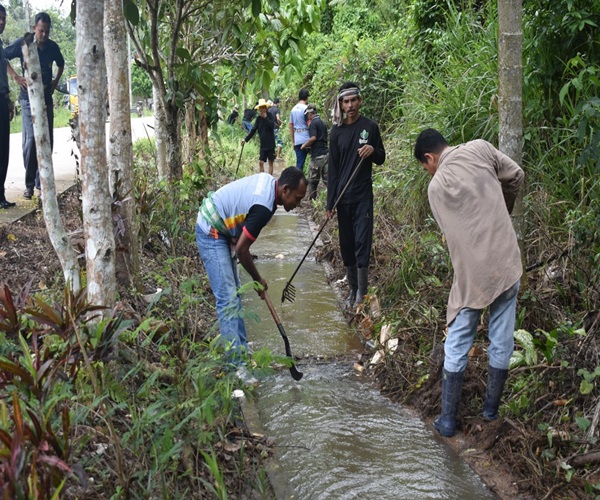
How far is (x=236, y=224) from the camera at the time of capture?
4977mm

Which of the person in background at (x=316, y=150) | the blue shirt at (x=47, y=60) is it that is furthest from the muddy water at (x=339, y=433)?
the person in background at (x=316, y=150)

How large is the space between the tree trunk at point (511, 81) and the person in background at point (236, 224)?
1433 mm

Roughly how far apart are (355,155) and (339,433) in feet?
9.50

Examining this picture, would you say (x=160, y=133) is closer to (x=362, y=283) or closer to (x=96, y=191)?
(x=362, y=283)

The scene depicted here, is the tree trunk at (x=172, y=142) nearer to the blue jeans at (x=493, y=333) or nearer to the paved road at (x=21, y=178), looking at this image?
the paved road at (x=21, y=178)

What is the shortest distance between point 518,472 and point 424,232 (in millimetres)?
3310

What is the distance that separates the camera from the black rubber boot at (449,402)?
170 inches

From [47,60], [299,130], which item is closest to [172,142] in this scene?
[47,60]

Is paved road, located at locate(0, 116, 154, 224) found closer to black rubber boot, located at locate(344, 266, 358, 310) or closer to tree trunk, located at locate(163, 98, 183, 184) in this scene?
tree trunk, located at locate(163, 98, 183, 184)

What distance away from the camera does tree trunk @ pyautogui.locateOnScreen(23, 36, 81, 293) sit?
4473 millimetres

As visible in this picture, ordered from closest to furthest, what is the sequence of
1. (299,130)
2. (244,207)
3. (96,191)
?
(96,191) → (244,207) → (299,130)

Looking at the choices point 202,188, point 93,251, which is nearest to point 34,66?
point 93,251

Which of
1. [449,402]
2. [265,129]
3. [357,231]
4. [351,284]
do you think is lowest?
[449,402]

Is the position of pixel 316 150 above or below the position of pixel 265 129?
below
